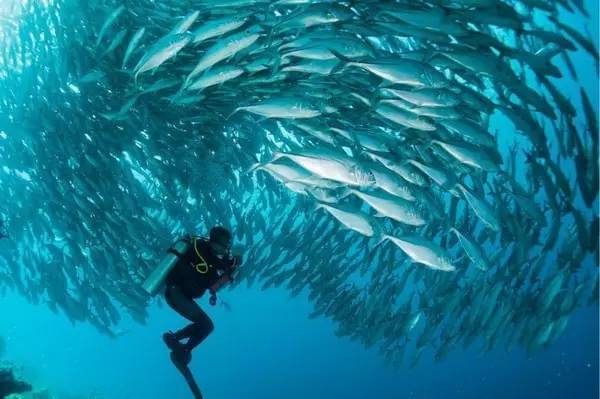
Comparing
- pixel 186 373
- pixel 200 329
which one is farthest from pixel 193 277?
pixel 186 373

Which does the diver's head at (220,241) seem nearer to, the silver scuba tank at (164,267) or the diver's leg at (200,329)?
the silver scuba tank at (164,267)

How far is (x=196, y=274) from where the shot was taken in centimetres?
580

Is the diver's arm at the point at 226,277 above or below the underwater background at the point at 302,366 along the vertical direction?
above

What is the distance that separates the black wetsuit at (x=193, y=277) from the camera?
5734 millimetres

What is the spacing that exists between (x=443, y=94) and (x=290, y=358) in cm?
6050

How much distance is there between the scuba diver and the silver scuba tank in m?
0.01

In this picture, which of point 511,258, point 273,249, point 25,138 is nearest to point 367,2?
point 511,258

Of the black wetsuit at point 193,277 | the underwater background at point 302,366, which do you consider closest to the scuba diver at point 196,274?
the black wetsuit at point 193,277

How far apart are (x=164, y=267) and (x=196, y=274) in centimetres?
42

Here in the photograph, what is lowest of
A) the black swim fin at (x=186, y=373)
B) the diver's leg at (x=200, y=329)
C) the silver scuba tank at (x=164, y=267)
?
the black swim fin at (x=186, y=373)

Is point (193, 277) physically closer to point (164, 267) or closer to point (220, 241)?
point (164, 267)

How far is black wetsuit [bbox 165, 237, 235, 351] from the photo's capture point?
18.8 ft

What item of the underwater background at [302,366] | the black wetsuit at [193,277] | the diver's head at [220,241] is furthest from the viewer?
the underwater background at [302,366]

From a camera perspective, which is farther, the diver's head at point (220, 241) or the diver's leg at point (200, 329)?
the diver's leg at point (200, 329)
